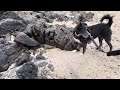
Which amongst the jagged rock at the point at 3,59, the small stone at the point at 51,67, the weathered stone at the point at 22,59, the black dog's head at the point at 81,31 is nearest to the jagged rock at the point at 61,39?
the black dog's head at the point at 81,31

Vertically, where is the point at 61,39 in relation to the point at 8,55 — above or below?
above

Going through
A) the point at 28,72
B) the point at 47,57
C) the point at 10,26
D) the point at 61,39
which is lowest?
the point at 47,57

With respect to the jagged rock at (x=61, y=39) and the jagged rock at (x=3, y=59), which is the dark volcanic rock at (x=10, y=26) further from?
the jagged rock at (x=3, y=59)

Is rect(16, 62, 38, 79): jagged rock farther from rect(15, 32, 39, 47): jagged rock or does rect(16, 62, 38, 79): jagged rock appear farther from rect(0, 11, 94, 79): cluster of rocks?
rect(15, 32, 39, 47): jagged rock

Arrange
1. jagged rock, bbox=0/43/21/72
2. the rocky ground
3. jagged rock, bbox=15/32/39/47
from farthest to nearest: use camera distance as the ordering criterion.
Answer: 1. jagged rock, bbox=15/32/39/47
2. jagged rock, bbox=0/43/21/72
3. the rocky ground

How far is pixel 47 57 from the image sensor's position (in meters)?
7.73

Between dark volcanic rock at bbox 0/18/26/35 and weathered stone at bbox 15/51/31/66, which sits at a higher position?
dark volcanic rock at bbox 0/18/26/35

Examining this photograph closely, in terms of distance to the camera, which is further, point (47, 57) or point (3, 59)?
point (3, 59)

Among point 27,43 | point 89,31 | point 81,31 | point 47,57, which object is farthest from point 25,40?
point 89,31

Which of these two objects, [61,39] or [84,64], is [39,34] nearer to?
[61,39]

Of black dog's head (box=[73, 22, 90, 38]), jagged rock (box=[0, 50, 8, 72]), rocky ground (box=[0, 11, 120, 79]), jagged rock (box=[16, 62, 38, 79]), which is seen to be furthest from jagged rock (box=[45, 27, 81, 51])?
jagged rock (box=[16, 62, 38, 79])

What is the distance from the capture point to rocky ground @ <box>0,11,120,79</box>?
6.65 m
